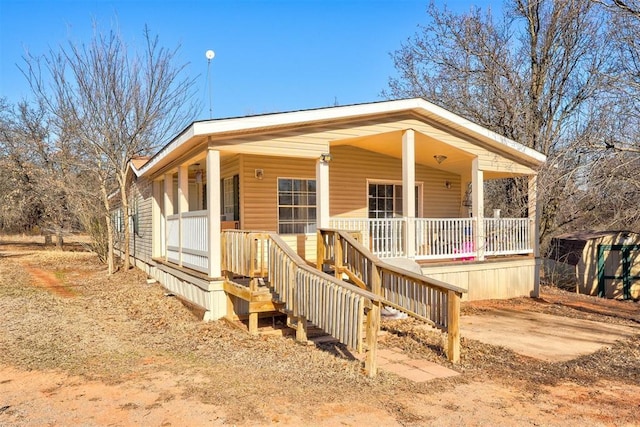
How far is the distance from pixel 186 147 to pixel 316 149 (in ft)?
7.80

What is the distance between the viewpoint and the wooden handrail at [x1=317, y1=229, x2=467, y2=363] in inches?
223

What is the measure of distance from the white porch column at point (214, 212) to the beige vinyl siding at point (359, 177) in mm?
3812

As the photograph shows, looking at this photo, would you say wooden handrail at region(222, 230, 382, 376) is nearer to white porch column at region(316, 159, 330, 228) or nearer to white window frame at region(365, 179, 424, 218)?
white porch column at region(316, 159, 330, 228)

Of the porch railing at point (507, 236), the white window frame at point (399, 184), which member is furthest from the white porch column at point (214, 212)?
the porch railing at point (507, 236)

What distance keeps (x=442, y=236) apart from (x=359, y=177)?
2497 mm

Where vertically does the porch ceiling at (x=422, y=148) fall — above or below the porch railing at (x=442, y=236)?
above

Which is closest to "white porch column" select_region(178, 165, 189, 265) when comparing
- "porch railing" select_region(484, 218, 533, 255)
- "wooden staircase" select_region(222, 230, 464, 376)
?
"wooden staircase" select_region(222, 230, 464, 376)

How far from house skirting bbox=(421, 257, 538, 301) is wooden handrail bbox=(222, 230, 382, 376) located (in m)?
3.82

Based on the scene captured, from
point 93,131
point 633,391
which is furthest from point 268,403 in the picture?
point 93,131

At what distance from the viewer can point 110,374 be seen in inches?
202

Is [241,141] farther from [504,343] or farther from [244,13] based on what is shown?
[244,13]

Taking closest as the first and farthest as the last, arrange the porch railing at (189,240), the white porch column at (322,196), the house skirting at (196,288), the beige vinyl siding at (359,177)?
the house skirting at (196,288) → the porch railing at (189,240) → the white porch column at (322,196) → the beige vinyl siding at (359,177)

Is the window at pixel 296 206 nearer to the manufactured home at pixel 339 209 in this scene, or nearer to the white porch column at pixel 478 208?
the manufactured home at pixel 339 209

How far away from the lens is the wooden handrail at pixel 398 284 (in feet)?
18.6
